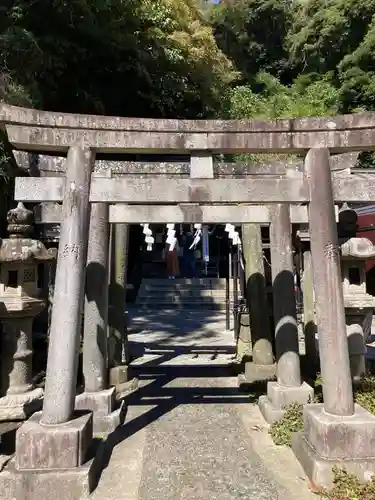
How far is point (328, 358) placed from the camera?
387cm

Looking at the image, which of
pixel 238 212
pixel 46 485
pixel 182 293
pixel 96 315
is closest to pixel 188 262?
pixel 182 293

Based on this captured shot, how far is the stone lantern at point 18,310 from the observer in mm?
5547

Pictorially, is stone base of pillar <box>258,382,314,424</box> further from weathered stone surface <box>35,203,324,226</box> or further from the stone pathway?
weathered stone surface <box>35,203,324,226</box>

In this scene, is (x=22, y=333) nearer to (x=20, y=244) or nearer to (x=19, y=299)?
(x=19, y=299)

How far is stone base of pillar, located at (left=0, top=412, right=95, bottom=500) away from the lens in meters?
3.41

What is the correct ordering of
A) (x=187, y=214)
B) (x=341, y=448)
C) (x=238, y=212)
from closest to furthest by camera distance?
(x=341, y=448) < (x=187, y=214) < (x=238, y=212)

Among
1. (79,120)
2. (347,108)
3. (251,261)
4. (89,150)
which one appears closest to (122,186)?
(89,150)

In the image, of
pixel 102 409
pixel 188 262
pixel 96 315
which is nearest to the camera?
pixel 102 409

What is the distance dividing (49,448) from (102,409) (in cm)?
161

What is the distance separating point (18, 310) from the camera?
5.54m

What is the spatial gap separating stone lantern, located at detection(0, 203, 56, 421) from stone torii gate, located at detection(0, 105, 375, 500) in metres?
1.65

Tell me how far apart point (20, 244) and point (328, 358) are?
432cm

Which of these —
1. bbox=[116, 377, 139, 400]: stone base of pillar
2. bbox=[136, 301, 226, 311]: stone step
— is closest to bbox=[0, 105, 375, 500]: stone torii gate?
bbox=[116, 377, 139, 400]: stone base of pillar

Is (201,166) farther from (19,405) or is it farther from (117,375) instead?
(19,405)
